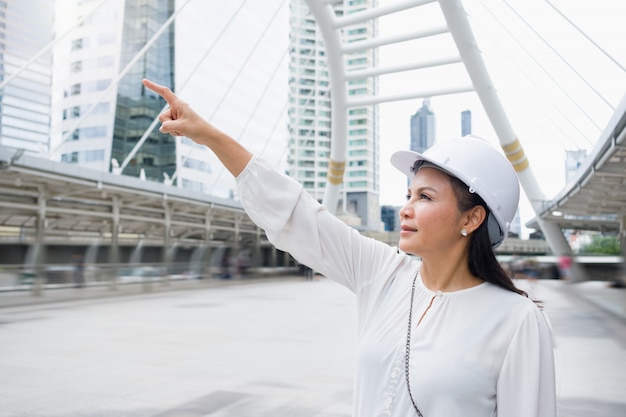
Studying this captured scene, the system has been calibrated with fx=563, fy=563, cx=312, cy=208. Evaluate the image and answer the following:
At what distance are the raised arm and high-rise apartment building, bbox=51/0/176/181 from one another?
2184 cm

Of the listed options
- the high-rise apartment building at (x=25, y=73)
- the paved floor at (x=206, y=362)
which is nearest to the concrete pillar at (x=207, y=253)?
the high-rise apartment building at (x=25, y=73)

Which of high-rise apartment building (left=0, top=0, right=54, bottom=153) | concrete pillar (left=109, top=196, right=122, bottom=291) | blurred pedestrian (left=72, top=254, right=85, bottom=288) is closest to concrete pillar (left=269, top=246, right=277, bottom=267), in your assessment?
concrete pillar (left=109, top=196, right=122, bottom=291)

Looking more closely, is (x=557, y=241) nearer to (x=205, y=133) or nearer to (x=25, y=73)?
(x=25, y=73)

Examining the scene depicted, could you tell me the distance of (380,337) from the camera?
1369 millimetres

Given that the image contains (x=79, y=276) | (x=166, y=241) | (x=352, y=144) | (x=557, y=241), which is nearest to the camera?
(x=79, y=276)

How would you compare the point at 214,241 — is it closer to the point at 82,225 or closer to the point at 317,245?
the point at 82,225

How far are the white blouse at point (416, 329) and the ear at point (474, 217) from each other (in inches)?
5.6

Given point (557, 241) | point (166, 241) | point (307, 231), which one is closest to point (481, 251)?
point (307, 231)

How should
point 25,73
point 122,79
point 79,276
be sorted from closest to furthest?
point 25,73 < point 79,276 < point 122,79

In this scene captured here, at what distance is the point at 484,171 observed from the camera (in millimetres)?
1345

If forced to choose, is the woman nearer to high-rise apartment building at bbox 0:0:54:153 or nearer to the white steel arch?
the white steel arch

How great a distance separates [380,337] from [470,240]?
337mm

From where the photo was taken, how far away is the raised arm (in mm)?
1381

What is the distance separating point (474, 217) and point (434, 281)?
19 cm
